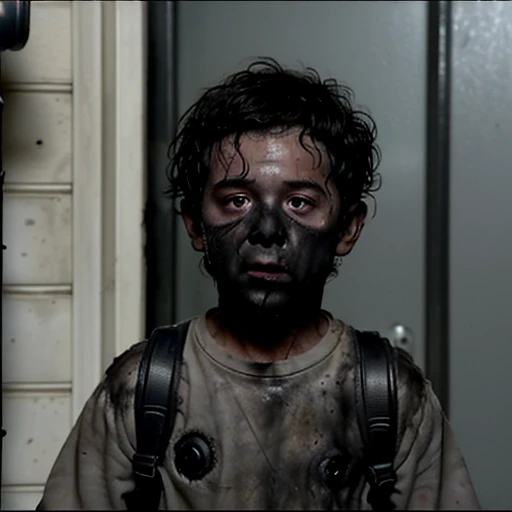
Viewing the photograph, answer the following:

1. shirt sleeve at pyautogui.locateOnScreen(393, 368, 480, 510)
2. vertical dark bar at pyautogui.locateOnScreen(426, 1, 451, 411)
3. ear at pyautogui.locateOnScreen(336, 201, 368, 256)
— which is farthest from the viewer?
vertical dark bar at pyautogui.locateOnScreen(426, 1, 451, 411)

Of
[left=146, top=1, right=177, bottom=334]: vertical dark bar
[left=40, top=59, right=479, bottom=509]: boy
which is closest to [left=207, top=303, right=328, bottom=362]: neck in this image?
[left=40, top=59, right=479, bottom=509]: boy

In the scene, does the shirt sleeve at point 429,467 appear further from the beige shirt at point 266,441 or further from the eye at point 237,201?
the eye at point 237,201

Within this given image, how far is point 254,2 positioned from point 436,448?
1.09 meters

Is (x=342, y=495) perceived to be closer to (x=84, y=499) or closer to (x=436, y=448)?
(x=436, y=448)

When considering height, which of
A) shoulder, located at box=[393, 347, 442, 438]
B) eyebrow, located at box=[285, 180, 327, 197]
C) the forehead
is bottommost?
shoulder, located at box=[393, 347, 442, 438]

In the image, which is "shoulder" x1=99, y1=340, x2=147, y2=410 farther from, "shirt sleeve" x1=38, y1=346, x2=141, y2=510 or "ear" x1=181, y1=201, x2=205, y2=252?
"ear" x1=181, y1=201, x2=205, y2=252

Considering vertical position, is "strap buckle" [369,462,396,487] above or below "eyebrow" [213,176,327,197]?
below

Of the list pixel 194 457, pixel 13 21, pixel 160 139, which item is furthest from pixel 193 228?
pixel 160 139

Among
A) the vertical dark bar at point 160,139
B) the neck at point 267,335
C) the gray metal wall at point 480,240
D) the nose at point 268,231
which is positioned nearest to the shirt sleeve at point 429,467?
the neck at point 267,335

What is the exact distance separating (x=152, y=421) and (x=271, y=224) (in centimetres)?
32

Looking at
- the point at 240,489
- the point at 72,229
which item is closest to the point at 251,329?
the point at 240,489

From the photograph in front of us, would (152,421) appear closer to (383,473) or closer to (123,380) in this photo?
(123,380)

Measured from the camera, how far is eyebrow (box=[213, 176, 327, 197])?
1187mm

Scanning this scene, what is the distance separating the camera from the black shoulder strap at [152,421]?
46.6 inches
